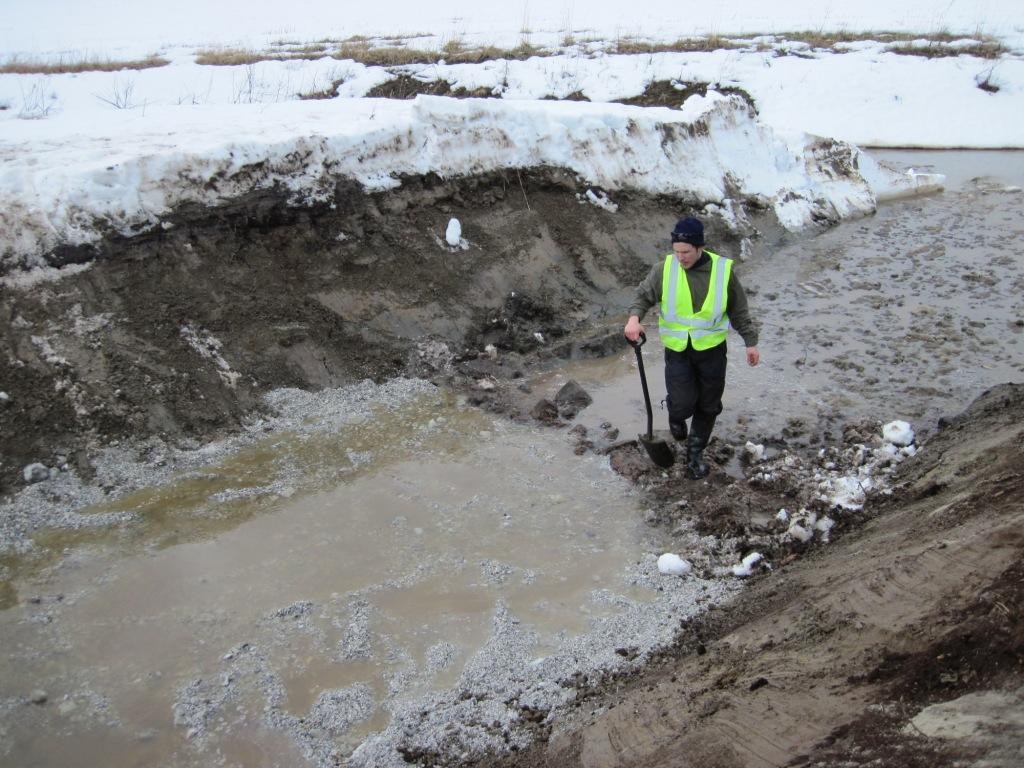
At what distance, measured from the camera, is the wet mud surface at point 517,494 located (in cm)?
362

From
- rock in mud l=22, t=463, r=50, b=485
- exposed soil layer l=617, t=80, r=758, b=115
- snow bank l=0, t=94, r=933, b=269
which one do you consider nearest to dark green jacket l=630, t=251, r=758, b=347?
snow bank l=0, t=94, r=933, b=269

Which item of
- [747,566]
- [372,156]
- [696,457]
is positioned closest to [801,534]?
[747,566]

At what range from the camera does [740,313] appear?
5.98 m

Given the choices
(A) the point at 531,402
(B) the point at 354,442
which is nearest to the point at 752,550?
(A) the point at 531,402

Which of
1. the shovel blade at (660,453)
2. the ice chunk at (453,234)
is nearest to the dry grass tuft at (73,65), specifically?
the ice chunk at (453,234)

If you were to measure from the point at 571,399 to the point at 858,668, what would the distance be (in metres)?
4.43

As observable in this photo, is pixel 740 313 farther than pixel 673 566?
Yes

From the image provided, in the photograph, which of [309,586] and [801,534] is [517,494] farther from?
[801,534]

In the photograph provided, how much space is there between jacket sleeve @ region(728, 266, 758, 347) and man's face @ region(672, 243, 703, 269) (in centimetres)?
32

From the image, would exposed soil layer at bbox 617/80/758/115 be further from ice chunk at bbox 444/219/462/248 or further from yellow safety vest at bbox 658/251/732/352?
yellow safety vest at bbox 658/251/732/352

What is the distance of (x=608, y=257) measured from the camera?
10.0 meters

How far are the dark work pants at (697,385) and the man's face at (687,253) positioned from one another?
66cm

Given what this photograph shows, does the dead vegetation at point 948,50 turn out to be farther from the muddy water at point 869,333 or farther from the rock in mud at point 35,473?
the rock in mud at point 35,473

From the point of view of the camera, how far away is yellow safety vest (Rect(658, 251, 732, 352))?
584 centimetres
